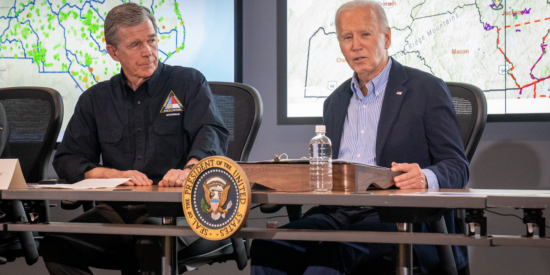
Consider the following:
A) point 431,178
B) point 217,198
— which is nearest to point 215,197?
point 217,198

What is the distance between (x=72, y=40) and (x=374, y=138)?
2229 millimetres

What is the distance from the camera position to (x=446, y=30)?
9.00ft

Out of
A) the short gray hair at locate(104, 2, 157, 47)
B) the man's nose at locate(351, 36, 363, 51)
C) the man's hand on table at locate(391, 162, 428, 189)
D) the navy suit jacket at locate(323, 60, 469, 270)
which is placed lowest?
the man's hand on table at locate(391, 162, 428, 189)

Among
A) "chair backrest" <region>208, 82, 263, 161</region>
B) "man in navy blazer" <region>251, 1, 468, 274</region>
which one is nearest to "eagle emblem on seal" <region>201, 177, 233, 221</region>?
"man in navy blazer" <region>251, 1, 468, 274</region>

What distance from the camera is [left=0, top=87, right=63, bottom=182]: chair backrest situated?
7.73ft

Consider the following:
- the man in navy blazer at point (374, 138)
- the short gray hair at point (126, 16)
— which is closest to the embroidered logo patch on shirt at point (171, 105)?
the short gray hair at point (126, 16)

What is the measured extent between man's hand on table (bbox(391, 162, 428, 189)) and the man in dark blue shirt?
0.75 metres

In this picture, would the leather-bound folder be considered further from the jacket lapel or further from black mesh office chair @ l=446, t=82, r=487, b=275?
black mesh office chair @ l=446, t=82, r=487, b=275

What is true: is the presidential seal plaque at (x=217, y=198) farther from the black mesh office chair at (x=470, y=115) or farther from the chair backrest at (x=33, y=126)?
the chair backrest at (x=33, y=126)

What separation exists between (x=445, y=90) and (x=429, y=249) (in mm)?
617


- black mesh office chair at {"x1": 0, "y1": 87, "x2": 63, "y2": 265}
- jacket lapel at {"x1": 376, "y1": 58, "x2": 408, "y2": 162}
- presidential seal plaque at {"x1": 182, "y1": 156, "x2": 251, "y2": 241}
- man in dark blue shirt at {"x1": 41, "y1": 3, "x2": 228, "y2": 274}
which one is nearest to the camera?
presidential seal plaque at {"x1": 182, "y1": 156, "x2": 251, "y2": 241}

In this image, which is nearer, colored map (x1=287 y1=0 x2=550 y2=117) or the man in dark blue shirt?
the man in dark blue shirt

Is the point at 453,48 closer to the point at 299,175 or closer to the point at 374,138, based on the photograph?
the point at 374,138

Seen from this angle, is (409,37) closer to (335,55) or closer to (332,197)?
(335,55)
